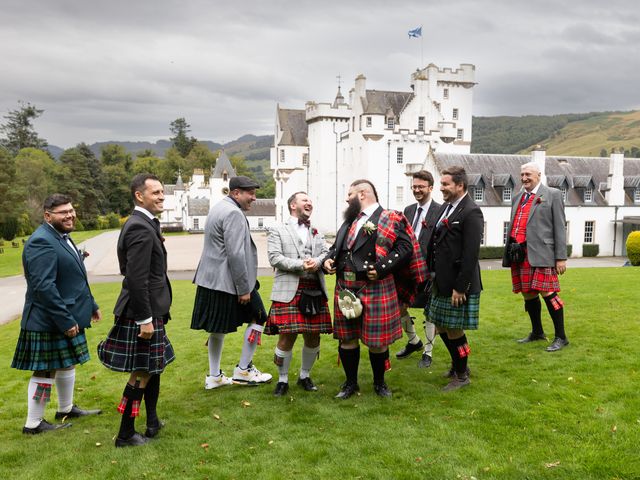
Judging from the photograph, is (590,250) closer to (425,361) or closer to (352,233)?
(425,361)

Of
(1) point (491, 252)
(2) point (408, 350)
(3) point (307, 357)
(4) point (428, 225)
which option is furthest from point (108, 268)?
(4) point (428, 225)

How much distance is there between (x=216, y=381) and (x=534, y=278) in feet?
15.7

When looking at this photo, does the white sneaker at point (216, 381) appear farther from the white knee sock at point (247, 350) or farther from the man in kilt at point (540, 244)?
the man in kilt at point (540, 244)

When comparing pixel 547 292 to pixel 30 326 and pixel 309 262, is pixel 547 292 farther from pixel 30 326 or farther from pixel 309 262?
pixel 30 326

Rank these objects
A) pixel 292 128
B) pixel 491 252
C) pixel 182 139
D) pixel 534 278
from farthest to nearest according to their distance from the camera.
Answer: pixel 182 139 < pixel 292 128 < pixel 491 252 < pixel 534 278

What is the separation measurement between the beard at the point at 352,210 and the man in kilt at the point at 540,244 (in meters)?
2.90

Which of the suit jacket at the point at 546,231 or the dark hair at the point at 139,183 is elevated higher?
the dark hair at the point at 139,183

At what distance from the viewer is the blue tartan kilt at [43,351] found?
17.8 feet

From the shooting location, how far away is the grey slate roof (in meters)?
62.2

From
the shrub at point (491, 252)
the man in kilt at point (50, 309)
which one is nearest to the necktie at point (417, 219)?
the man in kilt at point (50, 309)

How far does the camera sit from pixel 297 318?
6.25 meters

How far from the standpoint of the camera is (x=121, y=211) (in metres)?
96.3

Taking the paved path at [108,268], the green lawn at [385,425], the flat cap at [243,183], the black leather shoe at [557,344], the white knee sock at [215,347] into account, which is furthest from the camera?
the paved path at [108,268]

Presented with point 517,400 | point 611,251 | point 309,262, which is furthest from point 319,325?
point 611,251
